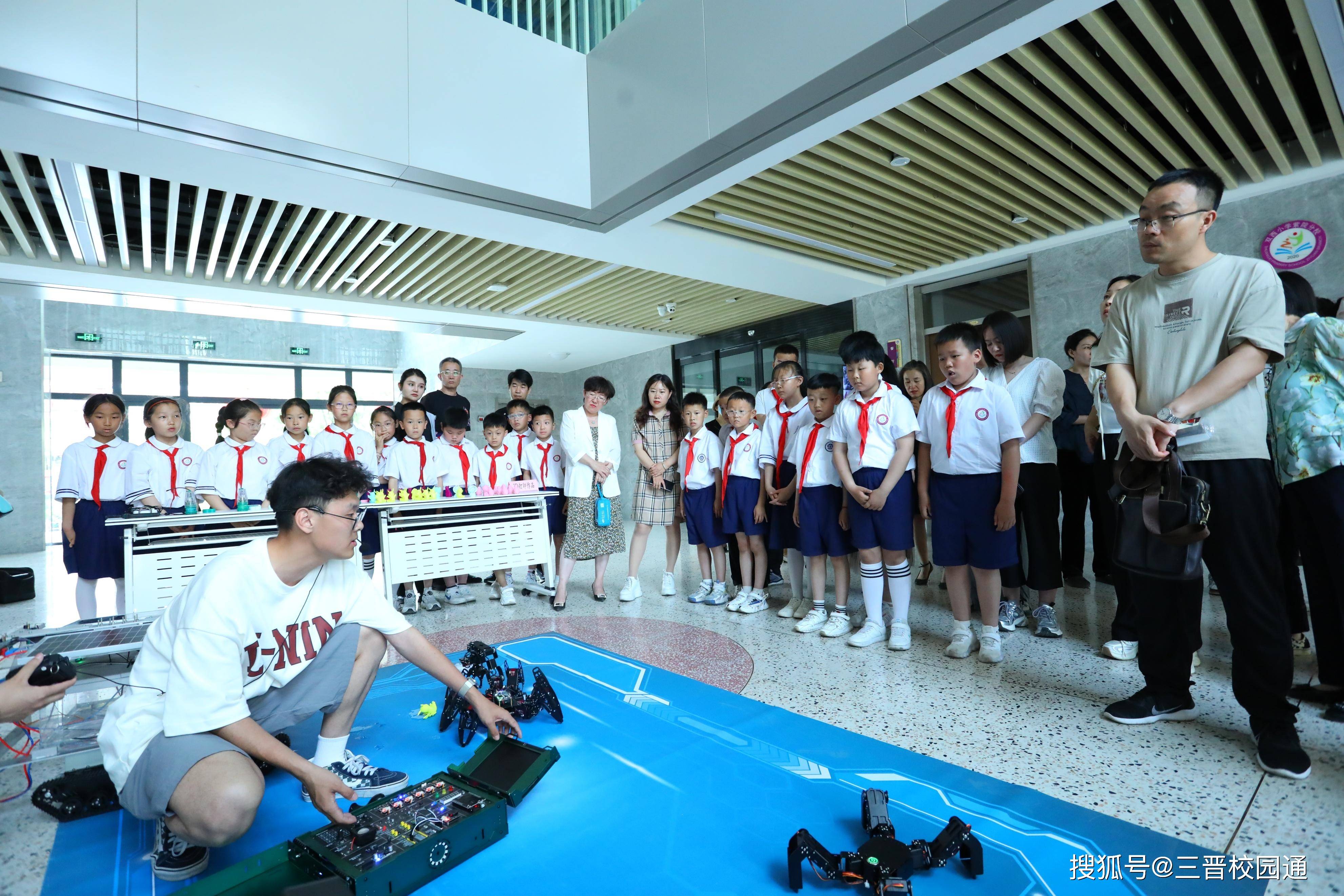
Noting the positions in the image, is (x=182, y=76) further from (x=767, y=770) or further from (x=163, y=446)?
(x=767, y=770)

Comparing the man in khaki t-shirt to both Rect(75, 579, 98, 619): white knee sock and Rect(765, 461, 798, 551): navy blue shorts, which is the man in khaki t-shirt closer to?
Rect(765, 461, 798, 551): navy blue shorts

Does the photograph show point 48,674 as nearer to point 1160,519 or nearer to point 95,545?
point 1160,519

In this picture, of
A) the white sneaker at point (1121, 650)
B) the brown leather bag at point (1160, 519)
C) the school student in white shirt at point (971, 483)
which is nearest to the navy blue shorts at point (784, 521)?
the school student in white shirt at point (971, 483)

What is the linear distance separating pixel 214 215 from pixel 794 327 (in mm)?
6205

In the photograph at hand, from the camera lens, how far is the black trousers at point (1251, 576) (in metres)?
1.73

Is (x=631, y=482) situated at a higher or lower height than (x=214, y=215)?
lower

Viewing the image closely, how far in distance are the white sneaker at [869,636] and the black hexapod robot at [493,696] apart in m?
1.50

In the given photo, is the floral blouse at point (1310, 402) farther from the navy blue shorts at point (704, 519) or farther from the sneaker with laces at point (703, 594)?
the sneaker with laces at point (703, 594)

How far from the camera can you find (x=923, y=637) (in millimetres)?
3172

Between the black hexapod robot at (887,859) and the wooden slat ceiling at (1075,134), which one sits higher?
the wooden slat ceiling at (1075,134)

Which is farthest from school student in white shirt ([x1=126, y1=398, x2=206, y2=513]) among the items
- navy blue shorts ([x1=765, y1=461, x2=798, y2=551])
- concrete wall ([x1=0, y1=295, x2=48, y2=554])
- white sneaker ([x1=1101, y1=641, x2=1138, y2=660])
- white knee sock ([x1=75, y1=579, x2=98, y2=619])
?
concrete wall ([x1=0, y1=295, x2=48, y2=554])

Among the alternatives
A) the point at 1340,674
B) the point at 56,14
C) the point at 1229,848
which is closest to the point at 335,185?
the point at 56,14

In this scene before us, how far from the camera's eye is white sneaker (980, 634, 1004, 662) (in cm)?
275

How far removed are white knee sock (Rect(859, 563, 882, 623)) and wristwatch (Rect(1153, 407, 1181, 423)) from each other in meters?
1.53
